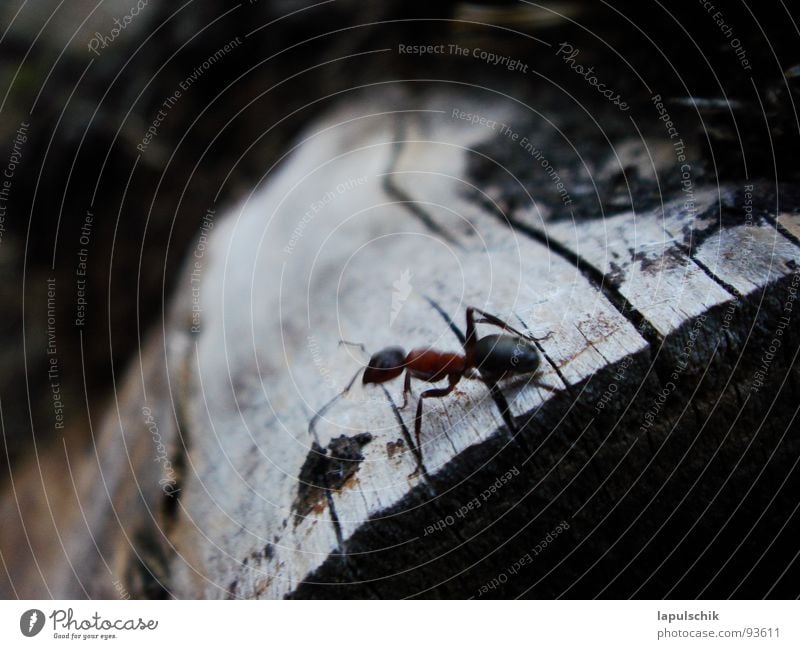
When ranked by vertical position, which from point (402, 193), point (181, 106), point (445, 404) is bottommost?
point (445, 404)

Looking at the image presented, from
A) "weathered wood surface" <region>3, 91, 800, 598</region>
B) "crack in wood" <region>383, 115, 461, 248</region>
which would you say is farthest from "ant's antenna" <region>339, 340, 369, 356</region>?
"crack in wood" <region>383, 115, 461, 248</region>

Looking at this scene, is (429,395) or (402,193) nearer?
(429,395)

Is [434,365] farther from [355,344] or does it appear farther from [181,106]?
[181,106]

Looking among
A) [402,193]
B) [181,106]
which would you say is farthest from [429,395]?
[181,106]

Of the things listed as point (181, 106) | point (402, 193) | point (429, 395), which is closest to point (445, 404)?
point (429, 395)

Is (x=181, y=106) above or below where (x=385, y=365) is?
above
